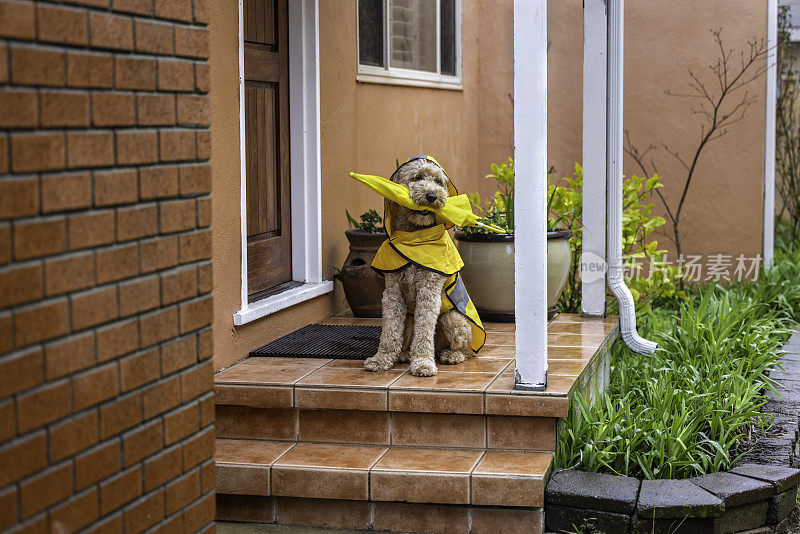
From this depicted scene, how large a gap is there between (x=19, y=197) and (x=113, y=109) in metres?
0.35

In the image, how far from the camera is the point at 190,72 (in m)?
2.44

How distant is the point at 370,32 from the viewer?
6.95 meters

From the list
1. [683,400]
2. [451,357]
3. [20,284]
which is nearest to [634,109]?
[683,400]

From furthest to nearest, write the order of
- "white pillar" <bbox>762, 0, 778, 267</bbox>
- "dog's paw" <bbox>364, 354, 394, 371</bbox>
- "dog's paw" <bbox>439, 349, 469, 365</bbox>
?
"white pillar" <bbox>762, 0, 778, 267</bbox> < "dog's paw" <bbox>439, 349, 469, 365</bbox> < "dog's paw" <bbox>364, 354, 394, 371</bbox>

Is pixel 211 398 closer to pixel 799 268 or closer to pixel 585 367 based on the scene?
pixel 585 367

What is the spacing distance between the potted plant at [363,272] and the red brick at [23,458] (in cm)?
395

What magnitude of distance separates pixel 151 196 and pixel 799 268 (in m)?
7.33

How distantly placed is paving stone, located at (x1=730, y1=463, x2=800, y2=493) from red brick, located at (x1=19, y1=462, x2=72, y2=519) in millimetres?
3088

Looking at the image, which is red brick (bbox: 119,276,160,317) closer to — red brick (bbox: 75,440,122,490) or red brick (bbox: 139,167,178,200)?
red brick (bbox: 139,167,178,200)

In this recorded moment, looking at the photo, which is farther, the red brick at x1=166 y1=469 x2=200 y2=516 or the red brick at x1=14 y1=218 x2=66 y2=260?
the red brick at x1=166 y1=469 x2=200 y2=516

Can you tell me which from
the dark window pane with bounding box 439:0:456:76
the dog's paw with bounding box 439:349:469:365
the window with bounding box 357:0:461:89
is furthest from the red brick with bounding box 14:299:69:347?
the dark window pane with bounding box 439:0:456:76

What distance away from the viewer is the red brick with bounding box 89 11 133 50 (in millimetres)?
2102

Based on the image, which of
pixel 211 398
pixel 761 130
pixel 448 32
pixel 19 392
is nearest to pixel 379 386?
pixel 211 398

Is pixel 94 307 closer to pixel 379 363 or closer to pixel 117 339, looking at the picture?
pixel 117 339
